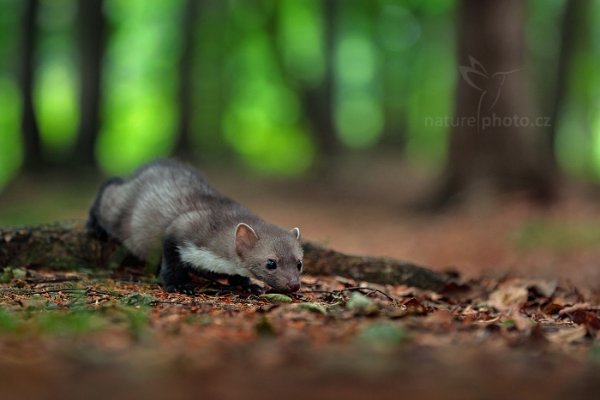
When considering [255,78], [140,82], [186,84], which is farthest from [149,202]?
[140,82]

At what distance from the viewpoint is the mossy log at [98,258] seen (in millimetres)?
7473

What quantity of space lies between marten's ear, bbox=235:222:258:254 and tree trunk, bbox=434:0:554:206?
9.98m

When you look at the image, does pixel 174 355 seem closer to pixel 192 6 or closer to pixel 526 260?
pixel 526 260

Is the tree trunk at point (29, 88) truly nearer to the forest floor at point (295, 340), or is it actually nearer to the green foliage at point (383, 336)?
the forest floor at point (295, 340)

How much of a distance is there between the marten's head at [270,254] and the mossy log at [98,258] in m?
1.11

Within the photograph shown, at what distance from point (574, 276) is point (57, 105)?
35495 millimetres

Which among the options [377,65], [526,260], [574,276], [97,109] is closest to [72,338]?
[574,276]

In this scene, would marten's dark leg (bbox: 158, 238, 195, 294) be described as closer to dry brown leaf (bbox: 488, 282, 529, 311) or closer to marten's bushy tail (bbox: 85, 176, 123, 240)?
marten's bushy tail (bbox: 85, 176, 123, 240)

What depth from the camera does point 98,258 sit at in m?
7.70

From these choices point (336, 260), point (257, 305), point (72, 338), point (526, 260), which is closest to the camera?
point (72, 338)

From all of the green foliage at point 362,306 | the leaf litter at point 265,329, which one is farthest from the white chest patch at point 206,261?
the green foliage at point 362,306

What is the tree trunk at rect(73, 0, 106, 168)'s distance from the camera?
23891 mm

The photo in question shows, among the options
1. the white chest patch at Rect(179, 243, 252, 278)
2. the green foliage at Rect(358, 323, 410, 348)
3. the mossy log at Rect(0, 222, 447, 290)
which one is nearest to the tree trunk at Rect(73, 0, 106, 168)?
the mossy log at Rect(0, 222, 447, 290)

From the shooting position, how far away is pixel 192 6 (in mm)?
27578
